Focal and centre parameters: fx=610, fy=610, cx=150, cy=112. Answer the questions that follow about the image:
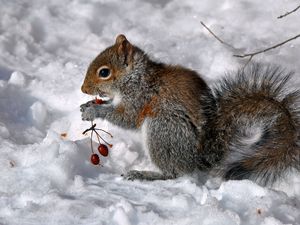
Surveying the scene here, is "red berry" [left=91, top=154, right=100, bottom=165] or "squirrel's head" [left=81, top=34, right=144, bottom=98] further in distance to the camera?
"squirrel's head" [left=81, top=34, right=144, bottom=98]

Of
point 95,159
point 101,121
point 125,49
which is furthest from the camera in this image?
point 101,121

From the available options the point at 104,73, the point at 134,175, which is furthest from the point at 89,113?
the point at 134,175

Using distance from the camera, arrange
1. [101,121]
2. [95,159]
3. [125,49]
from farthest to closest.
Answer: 1. [101,121]
2. [125,49]
3. [95,159]

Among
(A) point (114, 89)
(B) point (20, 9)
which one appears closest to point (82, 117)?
(A) point (114, 89)

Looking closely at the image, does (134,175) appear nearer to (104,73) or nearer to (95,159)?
(95,159)

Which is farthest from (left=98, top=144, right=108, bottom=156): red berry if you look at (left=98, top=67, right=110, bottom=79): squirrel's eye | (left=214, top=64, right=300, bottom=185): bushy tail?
(left=214, top=64, right=300, bottom=185): bushy tail

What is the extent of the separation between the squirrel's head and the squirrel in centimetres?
12

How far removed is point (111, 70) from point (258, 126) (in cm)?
91

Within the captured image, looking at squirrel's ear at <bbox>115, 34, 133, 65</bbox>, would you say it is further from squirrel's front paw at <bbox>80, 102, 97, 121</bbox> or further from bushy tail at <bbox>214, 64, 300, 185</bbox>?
bushy tail at <bbox>214, 64, 300, 185</bbox>

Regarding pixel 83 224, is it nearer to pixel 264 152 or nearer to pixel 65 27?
pixel 264 152

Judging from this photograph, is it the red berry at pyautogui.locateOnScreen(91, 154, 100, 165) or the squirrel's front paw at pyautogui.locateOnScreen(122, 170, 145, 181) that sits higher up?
the red berry at pyautogui.locateOnScreen(91, 154, 100, 165)

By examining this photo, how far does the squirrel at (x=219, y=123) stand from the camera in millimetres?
3111

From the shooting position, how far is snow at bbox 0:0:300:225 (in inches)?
109

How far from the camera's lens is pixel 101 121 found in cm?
381
